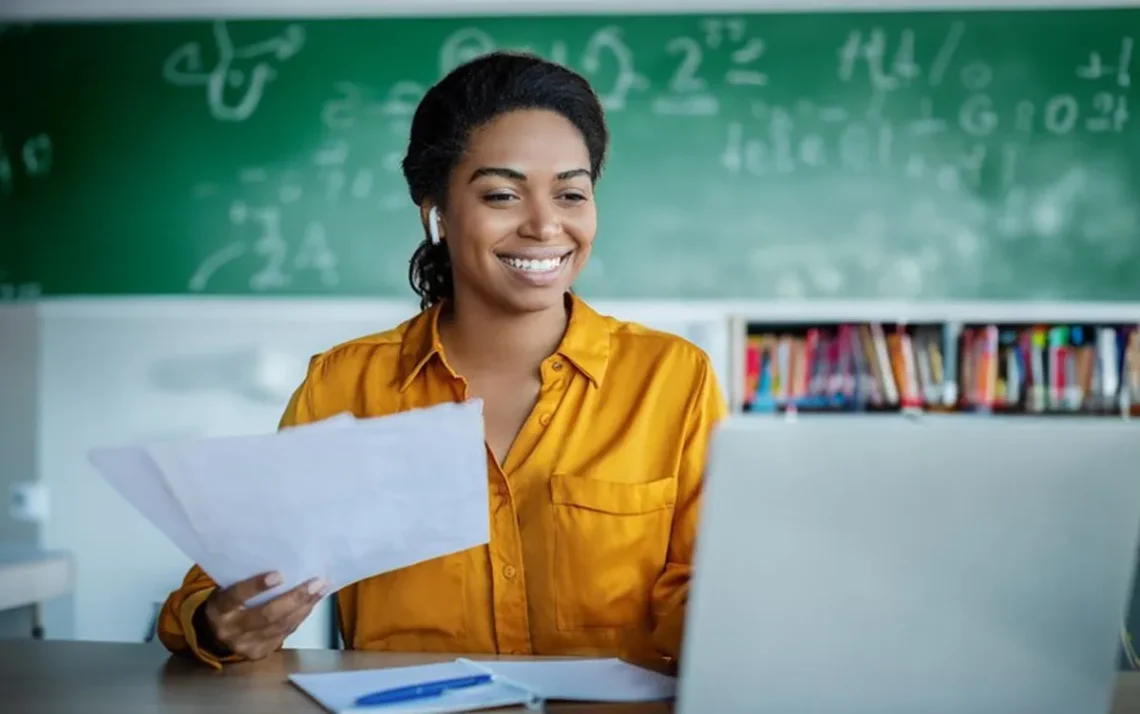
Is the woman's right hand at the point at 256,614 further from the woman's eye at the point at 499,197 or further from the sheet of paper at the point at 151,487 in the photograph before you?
the woman's eye at the point at 499,197

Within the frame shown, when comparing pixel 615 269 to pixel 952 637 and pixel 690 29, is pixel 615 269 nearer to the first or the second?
pixel 690 29

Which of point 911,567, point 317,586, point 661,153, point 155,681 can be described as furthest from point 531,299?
point 661,153

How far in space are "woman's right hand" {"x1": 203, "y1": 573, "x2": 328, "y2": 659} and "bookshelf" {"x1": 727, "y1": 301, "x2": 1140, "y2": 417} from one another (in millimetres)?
2599

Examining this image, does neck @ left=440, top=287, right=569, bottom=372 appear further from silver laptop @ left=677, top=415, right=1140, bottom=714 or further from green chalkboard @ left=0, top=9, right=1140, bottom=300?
green chalkboard @ left=0, top=9, right=1140, bottom=300

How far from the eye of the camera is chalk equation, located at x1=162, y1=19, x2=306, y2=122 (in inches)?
150

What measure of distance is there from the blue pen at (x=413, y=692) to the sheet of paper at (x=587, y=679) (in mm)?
51

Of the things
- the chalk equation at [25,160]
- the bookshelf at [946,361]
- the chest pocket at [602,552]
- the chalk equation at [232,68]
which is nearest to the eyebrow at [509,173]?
the chest pocket at [602,552]

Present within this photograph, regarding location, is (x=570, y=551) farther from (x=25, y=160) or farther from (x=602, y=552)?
(x=25, y=160)

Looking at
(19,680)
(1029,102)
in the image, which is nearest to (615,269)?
(1029,102)

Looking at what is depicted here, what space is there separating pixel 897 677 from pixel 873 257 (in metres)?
3.05

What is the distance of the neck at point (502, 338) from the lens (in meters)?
1.62

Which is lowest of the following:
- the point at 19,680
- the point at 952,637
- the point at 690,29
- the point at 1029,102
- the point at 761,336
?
the point at 19,680

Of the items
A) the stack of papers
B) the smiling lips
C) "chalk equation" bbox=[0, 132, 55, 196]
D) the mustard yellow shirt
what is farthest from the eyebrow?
"chalk equation" bbox=[0, 132, 55, 196]

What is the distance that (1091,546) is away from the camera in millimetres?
805
